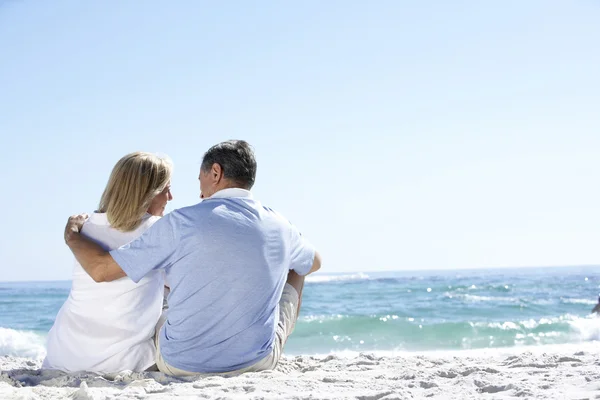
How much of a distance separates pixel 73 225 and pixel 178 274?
0.71m

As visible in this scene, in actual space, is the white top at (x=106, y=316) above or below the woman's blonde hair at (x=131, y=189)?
below

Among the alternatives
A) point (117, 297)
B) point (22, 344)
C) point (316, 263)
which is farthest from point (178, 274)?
point (22, 344)

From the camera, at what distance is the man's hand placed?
3244mm

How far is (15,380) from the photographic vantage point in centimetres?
324

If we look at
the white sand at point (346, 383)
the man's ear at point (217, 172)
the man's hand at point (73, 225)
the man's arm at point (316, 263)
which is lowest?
the white sand at point (346, 383)

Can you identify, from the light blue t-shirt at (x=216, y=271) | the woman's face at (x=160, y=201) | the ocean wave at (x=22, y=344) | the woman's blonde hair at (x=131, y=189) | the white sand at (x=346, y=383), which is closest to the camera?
the white sand at (x=346, y=383)

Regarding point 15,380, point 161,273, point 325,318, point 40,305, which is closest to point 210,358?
point 161,273

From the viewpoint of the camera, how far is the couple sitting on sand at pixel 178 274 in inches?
117

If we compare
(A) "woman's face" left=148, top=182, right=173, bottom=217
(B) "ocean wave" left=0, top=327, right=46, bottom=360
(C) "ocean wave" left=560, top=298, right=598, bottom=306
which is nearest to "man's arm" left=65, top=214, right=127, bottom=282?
(A) "woman's face" left=148, top=182, right=173, bottom=217

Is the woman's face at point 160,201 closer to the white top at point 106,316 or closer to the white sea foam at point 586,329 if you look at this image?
the white top at point 106,316

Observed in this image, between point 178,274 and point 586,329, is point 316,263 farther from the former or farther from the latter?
point 586,329

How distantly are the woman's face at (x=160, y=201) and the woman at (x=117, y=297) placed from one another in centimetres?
2

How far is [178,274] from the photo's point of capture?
9.92 ft

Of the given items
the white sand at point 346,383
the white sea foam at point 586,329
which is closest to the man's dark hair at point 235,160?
the white sand at point 346,383
